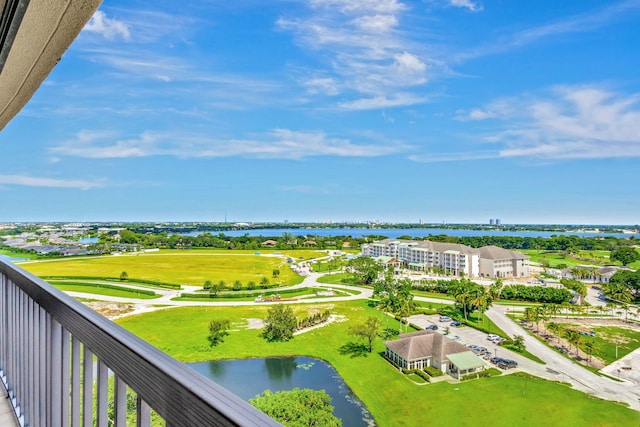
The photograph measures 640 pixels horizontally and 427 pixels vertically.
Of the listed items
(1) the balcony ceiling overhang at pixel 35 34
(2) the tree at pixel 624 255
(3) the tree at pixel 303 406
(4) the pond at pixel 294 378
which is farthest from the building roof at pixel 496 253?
(1) the balcony ceiling overhang at pixel 35 34

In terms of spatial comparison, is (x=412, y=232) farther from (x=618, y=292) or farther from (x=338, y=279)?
(x=618, y=292)

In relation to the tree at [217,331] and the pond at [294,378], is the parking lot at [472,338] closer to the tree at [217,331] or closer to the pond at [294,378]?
the pond at [294,378]

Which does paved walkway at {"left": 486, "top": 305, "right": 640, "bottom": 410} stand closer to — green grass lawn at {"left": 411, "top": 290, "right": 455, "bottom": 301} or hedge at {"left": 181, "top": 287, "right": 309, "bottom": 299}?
green grass lawn at {"left": 411, "top": 290, "right": 455, "bottom": 301}

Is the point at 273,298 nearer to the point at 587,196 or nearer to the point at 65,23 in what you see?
the point at 587,196

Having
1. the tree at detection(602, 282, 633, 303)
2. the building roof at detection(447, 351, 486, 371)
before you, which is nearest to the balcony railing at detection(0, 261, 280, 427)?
the building roof at detection(447, 351, 486, 371)

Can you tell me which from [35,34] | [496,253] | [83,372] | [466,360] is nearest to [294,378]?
[466,360]
